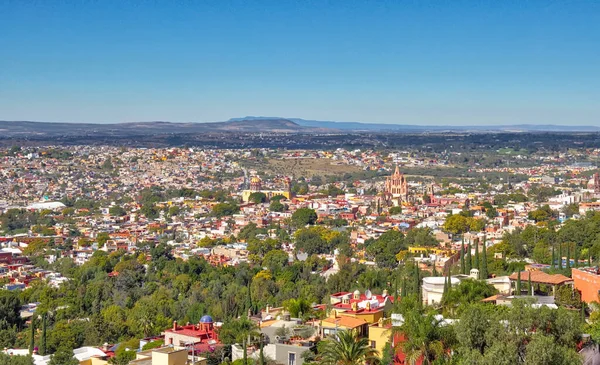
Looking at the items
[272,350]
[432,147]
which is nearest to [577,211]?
[272,350]

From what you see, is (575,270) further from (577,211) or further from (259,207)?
(259,207)

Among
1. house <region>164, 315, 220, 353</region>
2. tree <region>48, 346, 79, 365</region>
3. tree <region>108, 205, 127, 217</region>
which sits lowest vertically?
tree <region>108, 205, 127, 217</region>

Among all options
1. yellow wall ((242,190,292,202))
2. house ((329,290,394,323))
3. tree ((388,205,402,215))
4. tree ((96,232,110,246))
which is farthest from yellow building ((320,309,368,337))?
yellow wall ((242,190,292,202))

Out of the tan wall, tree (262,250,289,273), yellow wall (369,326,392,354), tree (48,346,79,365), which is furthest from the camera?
tree (262,250,289,273)

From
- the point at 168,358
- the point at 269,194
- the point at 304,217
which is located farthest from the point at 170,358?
the point at 269,194

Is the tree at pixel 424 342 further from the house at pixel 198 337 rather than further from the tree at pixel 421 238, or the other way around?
the tree at pixel 421 238

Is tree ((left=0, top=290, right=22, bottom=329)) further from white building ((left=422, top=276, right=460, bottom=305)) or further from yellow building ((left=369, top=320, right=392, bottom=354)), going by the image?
yellow building ((left=369, top=320, right=392, bottom=354))
